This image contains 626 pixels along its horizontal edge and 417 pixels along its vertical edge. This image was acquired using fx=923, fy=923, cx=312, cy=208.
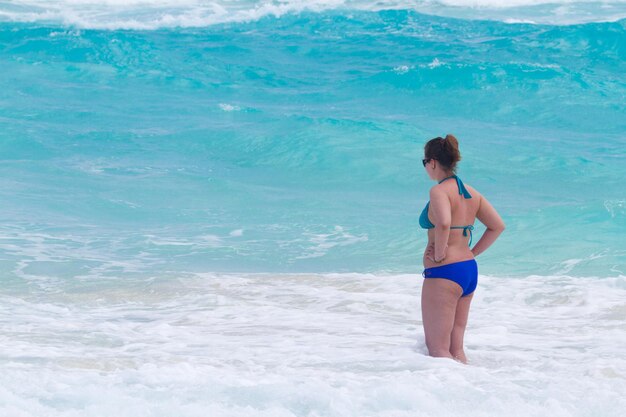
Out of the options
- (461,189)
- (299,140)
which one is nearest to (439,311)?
(461,189)

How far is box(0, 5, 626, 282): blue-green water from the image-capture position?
10375mm

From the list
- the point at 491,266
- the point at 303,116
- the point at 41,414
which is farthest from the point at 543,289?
the point at 303,116

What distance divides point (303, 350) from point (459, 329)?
1.11m

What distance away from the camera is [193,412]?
4629mm

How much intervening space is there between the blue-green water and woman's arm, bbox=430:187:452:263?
428 centimetres

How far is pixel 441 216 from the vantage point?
5176mm

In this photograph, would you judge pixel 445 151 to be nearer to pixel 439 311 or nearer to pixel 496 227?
pixel 496 227

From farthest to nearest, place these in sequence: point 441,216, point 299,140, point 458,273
→ point 299,140 → point 458,273 → point 441,216

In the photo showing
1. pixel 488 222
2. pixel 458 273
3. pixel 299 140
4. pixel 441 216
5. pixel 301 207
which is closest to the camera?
pixel 441 216

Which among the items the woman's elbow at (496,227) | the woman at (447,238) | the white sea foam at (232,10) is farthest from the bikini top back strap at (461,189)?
the white sea foam at (232,10)

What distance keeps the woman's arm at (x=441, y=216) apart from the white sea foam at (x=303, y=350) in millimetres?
746

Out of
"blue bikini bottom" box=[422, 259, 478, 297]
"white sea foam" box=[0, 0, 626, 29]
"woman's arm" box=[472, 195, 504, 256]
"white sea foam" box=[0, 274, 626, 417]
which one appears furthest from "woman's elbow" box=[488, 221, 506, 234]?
"white sea foam" box=[0, 0, 626, 29]

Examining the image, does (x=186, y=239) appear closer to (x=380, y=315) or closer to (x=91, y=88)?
(x=380, y=315)

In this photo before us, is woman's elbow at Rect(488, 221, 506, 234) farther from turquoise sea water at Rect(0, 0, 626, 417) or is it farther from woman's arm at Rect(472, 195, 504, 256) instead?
turquoise sea water at Rect(0, 0, 626, 417)
